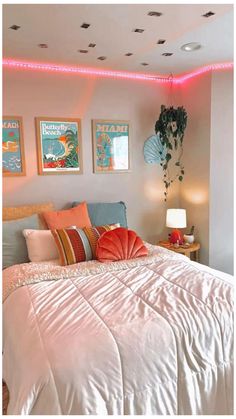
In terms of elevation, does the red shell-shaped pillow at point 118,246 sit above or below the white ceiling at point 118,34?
below

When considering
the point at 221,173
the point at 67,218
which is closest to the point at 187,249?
the point at 221,173

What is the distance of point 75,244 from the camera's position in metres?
2.59

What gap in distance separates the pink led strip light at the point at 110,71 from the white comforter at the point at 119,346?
7.00 feet

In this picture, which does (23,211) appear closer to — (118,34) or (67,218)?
(67,218)

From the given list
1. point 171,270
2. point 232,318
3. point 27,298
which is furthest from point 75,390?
point 171,270

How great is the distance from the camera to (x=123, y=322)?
1.59 meters

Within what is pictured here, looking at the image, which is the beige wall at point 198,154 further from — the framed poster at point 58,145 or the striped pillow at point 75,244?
the striped pillow at point 75,244

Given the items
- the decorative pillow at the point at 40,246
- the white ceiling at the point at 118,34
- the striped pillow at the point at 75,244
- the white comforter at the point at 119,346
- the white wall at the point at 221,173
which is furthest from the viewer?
the white wall at the point at 221,173

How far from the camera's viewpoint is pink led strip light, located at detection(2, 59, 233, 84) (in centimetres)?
312

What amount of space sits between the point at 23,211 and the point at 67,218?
0.44 m

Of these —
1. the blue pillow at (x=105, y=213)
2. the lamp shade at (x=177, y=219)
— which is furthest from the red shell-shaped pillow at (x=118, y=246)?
the lamp shade at (x=177, y=219)

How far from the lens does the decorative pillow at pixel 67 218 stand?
116 inches

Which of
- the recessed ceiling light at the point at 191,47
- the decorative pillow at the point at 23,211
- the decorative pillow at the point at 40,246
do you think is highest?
the recessed ceiling light at the point at 191,47

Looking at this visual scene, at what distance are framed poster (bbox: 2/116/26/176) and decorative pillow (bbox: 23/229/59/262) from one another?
760mm
